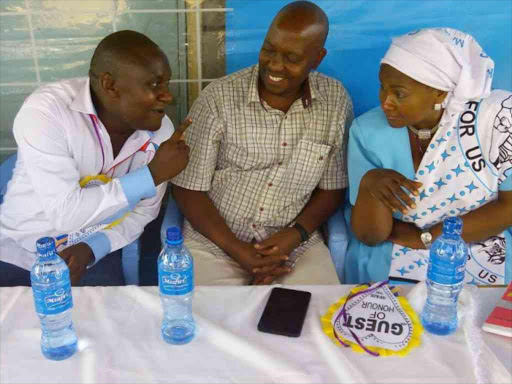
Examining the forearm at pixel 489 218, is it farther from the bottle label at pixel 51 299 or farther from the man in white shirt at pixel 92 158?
the bottle label at pixel 51 299

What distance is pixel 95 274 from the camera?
2.05 m

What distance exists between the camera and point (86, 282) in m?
2.03

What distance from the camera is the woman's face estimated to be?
1.82 metres

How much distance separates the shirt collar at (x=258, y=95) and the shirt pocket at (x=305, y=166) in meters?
0.16

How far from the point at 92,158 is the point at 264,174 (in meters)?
0.66

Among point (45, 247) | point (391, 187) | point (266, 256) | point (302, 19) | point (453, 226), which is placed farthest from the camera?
point (266, 256)

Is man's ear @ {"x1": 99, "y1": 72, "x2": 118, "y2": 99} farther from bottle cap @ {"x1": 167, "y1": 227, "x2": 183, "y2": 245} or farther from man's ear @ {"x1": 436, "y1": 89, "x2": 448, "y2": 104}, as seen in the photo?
man's ear @ {"x1": 436, "y1": 89, "x2": 448, "y2": 104}

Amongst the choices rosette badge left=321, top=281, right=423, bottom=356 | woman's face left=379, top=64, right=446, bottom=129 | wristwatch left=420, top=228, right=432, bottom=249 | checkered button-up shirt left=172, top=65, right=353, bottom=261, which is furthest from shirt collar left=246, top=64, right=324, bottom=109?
rosette badge left=321, top=281, right=423, bottom=356

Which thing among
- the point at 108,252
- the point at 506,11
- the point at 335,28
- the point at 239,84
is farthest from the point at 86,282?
the point at 506,11

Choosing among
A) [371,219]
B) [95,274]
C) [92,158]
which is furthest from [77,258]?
[371,219]

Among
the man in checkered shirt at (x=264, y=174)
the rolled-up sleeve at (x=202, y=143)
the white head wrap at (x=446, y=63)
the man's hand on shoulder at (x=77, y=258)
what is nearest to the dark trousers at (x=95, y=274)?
the man's hand on shoulder at (x=77, y=258)

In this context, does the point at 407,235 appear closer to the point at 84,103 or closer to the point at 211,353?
the point at 211,353

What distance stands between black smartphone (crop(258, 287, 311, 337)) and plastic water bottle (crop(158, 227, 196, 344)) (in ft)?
0.59

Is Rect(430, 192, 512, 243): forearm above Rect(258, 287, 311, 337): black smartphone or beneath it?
beneath
